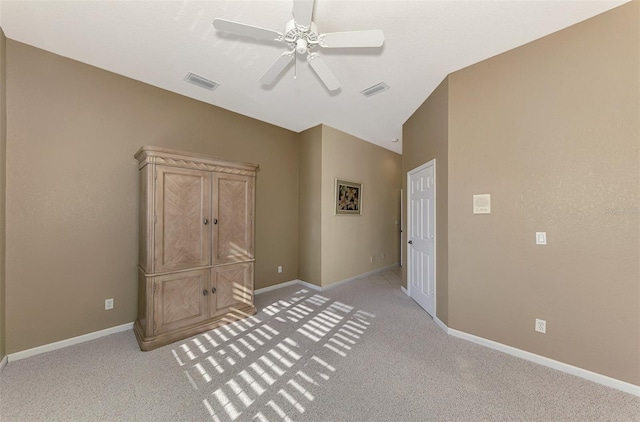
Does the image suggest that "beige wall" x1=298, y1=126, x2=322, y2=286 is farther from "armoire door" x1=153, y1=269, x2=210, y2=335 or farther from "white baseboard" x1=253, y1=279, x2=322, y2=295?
"armoire door" x1=153, y1=269, x2=210, y2=335

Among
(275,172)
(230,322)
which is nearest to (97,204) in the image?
(230,322)

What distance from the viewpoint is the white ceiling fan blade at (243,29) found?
1.66m

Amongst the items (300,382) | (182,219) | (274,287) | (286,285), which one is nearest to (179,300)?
(182,219)

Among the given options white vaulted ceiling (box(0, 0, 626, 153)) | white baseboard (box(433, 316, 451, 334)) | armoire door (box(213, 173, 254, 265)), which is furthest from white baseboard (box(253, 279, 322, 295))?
white vaulted ceiling (box(0, 0, 626, 153))

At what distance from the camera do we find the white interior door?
318 cm

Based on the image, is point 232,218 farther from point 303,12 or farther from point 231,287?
point 303,12

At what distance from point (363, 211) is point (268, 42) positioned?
3465 mm

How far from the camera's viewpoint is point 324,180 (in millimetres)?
4273

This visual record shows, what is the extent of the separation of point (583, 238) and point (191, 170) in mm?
3718

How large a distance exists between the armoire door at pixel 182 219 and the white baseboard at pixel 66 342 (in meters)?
0.96

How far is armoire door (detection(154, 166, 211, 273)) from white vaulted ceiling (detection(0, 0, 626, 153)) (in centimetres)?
115

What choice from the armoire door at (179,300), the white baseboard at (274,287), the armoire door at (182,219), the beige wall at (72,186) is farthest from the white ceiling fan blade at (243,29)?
the white baseboard at (274,287)

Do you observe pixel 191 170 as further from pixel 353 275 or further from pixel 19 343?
pixel 353 275

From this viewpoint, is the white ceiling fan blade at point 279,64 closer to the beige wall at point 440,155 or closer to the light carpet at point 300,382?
the beige wall at point 440,155
